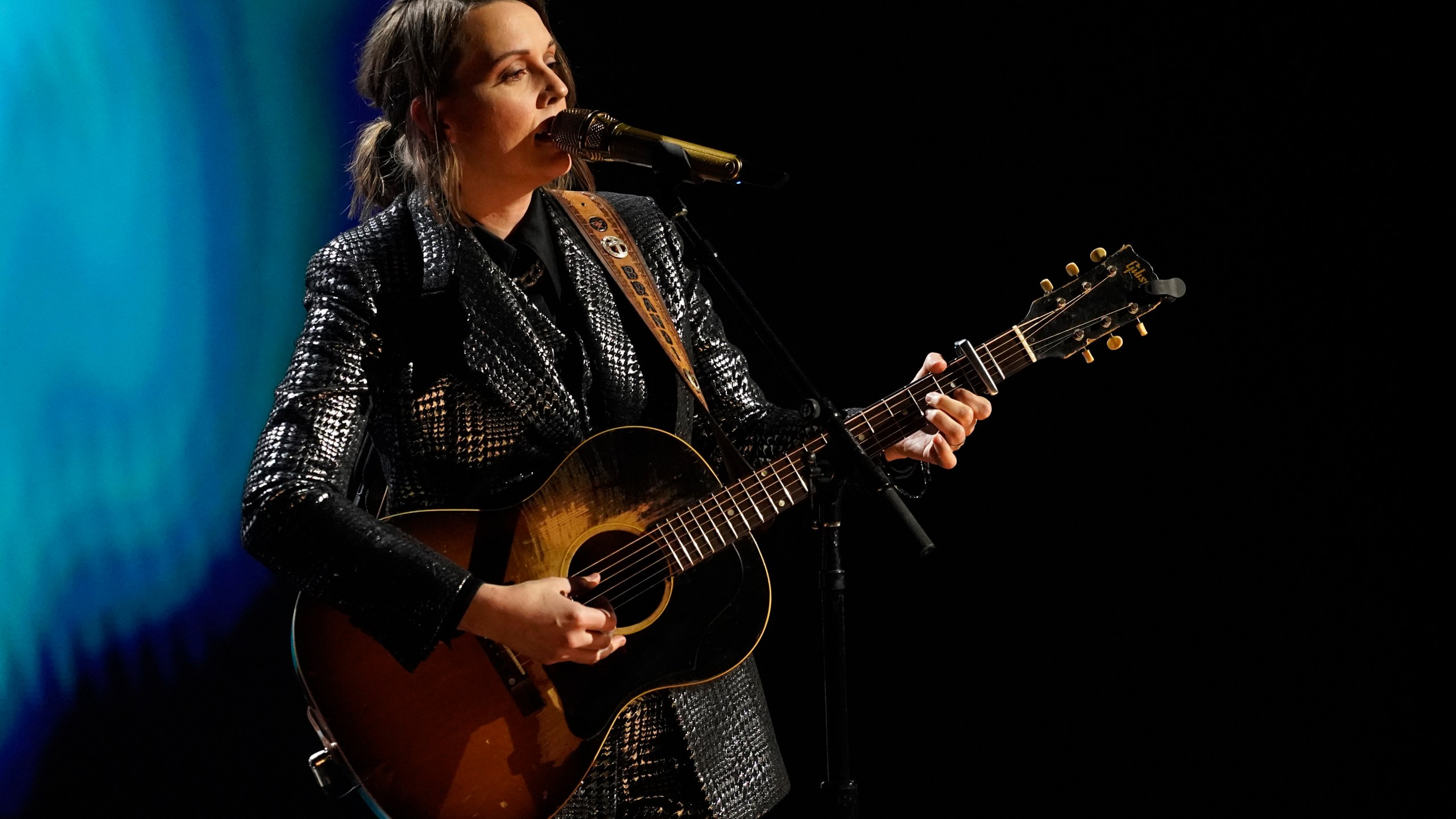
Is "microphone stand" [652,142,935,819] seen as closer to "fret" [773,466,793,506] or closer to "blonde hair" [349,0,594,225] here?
"fret" [773,466,793,506]

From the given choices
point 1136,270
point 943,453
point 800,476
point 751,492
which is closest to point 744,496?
point 751,492

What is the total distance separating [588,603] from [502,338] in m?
0.49

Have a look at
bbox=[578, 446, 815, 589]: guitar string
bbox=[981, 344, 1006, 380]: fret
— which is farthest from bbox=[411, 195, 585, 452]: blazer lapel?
bbox=[981, 344, 1006, 380]: fret

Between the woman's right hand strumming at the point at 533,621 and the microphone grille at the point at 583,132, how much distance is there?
0.73 m

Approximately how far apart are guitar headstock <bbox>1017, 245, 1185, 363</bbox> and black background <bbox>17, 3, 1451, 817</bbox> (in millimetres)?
965

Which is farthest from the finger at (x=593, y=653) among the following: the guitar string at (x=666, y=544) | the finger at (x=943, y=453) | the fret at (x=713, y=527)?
the finger at (x=943, y=453)

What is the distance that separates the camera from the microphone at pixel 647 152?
4.98 feet

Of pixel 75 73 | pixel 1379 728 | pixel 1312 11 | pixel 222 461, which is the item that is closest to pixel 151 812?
pixel 222 461

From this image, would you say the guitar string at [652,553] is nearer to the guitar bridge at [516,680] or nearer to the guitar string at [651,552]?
the guitar string at [651,552]

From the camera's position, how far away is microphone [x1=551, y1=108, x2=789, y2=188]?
1517mm

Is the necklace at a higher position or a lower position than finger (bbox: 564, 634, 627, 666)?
higher

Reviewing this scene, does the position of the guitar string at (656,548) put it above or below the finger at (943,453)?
above

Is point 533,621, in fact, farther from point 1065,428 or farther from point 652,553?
point 1065,428

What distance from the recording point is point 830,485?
5.40ft
